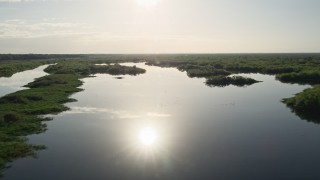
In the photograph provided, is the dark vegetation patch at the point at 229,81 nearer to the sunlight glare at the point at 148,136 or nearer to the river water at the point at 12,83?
the river water at the point at 12,83

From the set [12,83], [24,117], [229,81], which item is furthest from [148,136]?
[12,83]

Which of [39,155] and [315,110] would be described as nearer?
[39,155]

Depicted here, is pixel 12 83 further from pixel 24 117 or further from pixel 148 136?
pixel 148 136

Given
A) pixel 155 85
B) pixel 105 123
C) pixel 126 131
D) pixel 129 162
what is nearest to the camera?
pixel 129 162

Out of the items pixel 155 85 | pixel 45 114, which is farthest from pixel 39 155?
pixel 155 85

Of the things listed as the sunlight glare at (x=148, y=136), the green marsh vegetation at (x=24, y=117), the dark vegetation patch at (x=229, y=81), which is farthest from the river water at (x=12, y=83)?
the dark vegetation patch at (x=229, y=81)

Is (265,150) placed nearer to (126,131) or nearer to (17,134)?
(126,131)

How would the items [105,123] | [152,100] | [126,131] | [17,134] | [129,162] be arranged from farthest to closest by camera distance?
[152,100] → [105,123] → [126,131] → [17,134] → [129,162]
